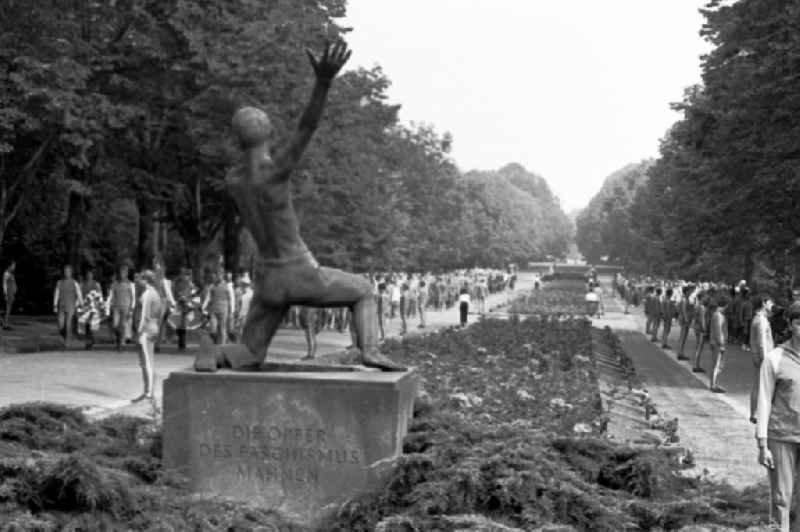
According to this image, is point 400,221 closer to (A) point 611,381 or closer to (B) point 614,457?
(A) point 611,381

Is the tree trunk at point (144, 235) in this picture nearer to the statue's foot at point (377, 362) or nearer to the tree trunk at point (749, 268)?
the tree trunk at point (749, 268)

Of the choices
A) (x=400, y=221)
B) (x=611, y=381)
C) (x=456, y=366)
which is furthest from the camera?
(x=400, y=221)

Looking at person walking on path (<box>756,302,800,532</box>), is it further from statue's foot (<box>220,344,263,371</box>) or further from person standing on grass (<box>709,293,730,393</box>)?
person standing on grass (<box>709,293,730,393</box>)

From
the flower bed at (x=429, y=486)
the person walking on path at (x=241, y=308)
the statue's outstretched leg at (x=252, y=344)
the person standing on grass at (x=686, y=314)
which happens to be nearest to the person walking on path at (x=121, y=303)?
the person walking on path at (x=241, y=308)

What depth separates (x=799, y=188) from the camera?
22.1 m

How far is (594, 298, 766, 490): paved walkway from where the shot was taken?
1188 cm

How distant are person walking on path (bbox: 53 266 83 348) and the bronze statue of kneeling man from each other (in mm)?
17602

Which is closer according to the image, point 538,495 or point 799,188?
point 538,495

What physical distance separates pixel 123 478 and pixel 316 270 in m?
2.38

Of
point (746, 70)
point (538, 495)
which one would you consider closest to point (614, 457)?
point (538, 495)

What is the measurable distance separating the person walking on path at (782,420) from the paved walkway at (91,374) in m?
7.26

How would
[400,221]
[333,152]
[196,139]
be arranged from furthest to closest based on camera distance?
[400,221] → [333,152] → [196,139]

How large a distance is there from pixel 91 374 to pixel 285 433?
481 inches

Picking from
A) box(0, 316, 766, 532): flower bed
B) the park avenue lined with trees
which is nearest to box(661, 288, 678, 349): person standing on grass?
the park avenue lined with trees
